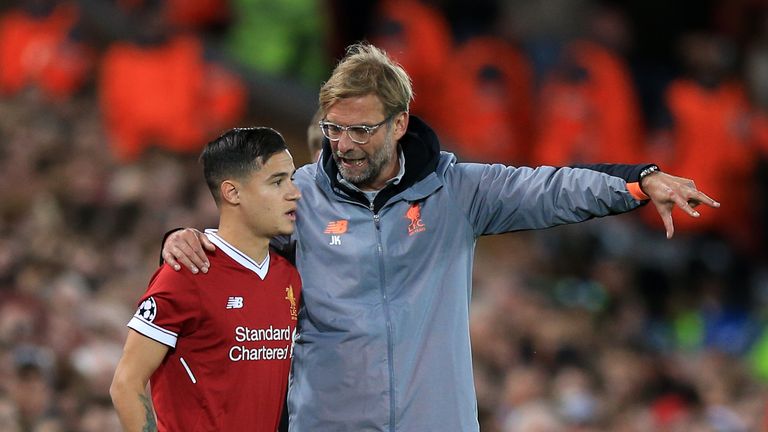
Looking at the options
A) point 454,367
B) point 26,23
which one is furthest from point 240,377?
point 26,23

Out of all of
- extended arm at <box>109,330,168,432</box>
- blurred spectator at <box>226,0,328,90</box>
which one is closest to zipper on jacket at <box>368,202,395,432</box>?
extended arm at <box>109,330,168,432</box>

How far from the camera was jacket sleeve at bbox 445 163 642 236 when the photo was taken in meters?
4.62

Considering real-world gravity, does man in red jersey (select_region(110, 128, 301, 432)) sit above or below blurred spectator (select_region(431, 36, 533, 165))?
below

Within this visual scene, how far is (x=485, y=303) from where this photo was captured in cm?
901

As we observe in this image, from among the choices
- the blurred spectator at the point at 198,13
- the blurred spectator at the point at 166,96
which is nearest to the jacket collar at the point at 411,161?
the blurred spectator at the point at 166,96

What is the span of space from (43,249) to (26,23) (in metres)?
3.31

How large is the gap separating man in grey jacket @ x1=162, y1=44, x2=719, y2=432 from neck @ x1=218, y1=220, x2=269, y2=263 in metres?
0.10

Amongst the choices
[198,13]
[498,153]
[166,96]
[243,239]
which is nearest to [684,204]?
[243,239]

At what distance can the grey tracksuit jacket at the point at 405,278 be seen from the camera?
4.64 meters

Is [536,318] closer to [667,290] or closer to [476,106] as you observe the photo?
[667,290]

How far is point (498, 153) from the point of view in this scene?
1019cm

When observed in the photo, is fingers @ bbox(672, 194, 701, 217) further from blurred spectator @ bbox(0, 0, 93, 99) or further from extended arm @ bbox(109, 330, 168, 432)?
blurred spectator @ bbox(0, 0, 93, 99)

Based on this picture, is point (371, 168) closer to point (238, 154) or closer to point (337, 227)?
point (337, 227)

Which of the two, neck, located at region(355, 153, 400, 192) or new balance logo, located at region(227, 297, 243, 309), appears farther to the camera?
neck, located at region(355, 153, 400, 192)
